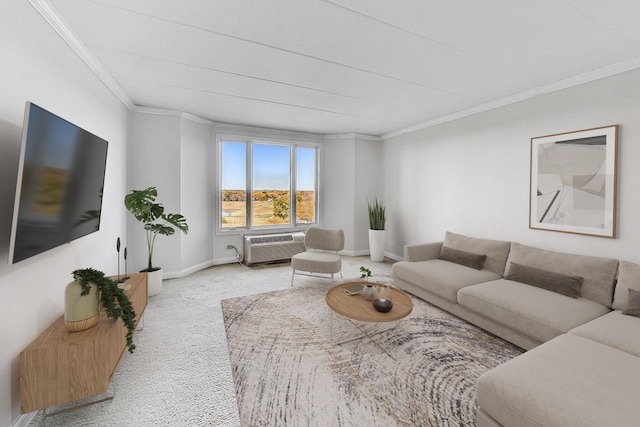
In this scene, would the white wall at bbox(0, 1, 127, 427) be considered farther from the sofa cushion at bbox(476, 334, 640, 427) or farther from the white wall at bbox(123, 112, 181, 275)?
the sofa cushion at bbox(476, 334, 640, 427)

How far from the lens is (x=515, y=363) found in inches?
61.0

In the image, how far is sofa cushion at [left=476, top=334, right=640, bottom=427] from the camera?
45.8 inches

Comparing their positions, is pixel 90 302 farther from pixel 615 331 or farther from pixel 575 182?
pixel 575 182

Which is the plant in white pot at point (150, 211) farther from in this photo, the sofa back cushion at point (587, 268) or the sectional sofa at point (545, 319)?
the sofa back cushion at point (587, 268)

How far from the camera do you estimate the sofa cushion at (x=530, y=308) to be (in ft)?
6.75

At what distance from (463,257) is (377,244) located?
79.2 inches

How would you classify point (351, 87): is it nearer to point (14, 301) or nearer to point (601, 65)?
point (601, 65)

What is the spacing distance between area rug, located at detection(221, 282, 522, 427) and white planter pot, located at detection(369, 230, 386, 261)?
226cm

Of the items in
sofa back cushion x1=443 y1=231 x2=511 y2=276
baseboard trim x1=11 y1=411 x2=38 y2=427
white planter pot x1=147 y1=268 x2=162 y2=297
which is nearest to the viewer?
baseboard trim x1=11 y1=411 x2=38 y2=427

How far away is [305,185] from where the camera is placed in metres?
5.80

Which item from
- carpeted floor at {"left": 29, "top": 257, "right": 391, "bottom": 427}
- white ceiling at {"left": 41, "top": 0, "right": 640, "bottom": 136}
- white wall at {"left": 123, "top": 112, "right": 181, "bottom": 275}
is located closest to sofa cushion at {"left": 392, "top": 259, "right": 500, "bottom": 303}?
carpeted floor at {"left": 29, "top": 257, "right": 391, "bottom": 427}

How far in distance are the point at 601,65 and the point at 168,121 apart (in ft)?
17.9

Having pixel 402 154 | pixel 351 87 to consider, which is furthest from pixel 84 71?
pixel 402 154

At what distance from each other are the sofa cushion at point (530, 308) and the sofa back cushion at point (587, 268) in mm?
101
